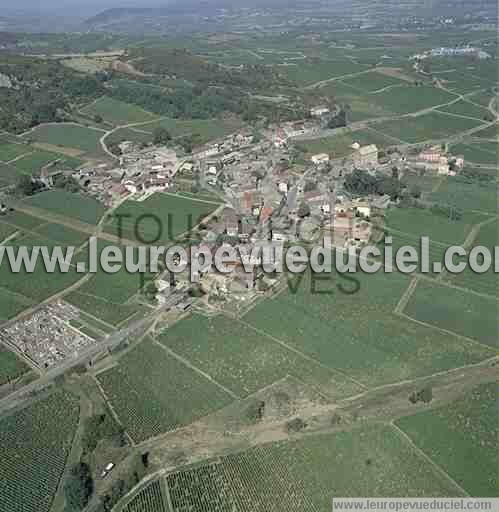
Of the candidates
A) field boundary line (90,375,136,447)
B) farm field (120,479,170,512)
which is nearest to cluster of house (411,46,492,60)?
field boundary line (90,375,136,447)

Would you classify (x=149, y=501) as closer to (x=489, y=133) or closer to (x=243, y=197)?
(x=243, y=197)

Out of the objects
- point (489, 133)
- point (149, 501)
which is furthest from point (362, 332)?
point (489, 133)

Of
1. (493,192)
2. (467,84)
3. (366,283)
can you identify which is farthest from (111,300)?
(467,84)

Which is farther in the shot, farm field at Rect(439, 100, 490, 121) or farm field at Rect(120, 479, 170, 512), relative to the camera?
farm field at Rect(439, 100, 490, 121)

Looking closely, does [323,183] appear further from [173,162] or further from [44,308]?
[44,308]

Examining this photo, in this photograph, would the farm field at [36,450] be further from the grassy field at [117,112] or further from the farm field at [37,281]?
the grassy field at [117,112]

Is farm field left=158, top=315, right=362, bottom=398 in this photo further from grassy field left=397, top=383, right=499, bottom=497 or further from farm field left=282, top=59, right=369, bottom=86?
farm field left=282, top=59, right=369, bottom=86
